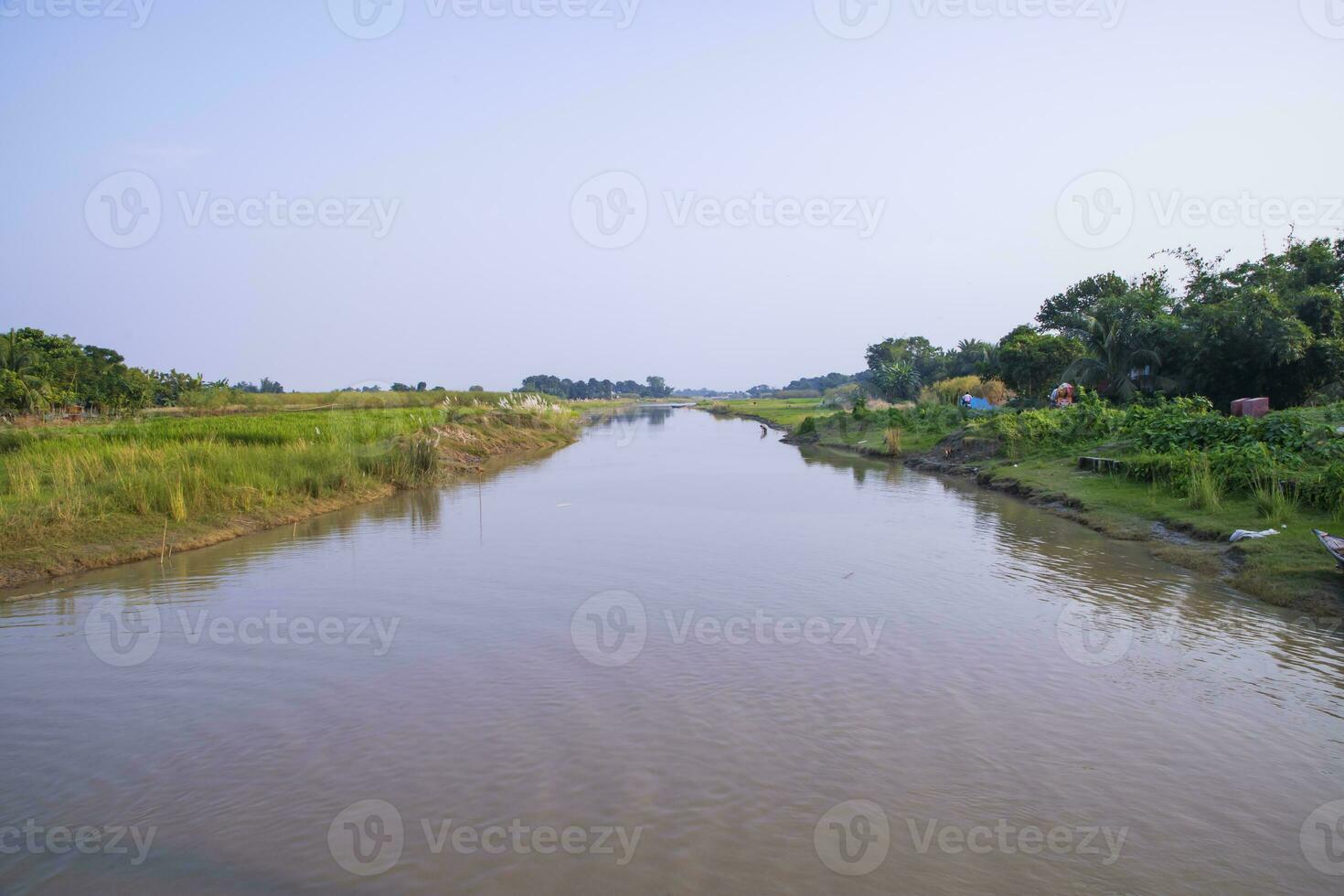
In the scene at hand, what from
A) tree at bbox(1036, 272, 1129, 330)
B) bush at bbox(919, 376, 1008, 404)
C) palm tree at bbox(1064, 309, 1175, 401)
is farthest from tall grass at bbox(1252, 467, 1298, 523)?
tree at bbox(1036, 272, 1129, 330)

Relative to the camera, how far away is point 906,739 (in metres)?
5.53

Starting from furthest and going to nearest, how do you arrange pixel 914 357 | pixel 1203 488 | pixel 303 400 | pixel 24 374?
pixel 914 357 → pixel 303 400 → pixel 24 374 → pixel 1203 488

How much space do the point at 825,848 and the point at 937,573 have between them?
7.04 m

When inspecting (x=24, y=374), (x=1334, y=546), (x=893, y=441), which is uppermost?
(x=24, y=374)

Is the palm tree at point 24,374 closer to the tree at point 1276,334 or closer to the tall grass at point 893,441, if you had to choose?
the tall grass at point 893,441

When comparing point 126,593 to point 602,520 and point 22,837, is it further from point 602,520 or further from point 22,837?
point 602,520

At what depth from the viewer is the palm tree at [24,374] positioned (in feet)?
86.8

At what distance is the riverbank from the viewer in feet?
29.8

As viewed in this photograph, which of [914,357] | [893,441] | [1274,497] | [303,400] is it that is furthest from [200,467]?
[914,357]

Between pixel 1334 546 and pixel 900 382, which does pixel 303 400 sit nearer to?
pixel 900 382

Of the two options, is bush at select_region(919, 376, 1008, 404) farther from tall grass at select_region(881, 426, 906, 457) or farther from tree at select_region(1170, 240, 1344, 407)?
tree at select_region(1170, 240, 1344, 407)

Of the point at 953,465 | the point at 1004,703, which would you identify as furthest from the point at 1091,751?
the point at 953,465

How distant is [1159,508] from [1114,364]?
59.2 ft

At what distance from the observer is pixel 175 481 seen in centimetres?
1292
